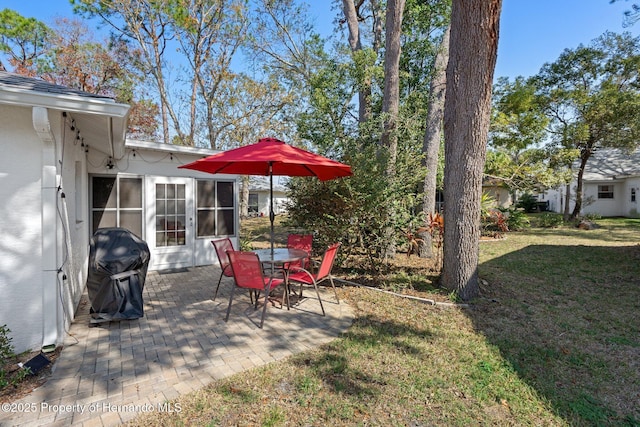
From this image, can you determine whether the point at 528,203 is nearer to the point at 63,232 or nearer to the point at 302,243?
the point at 302,243

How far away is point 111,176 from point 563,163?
19.4 m

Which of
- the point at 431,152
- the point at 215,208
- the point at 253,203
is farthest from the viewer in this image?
the point at 253,203

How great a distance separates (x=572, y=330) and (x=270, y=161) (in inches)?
177

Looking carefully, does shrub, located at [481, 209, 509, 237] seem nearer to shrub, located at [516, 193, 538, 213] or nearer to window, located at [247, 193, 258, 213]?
shrub, located at [516, 193, 538, 213]

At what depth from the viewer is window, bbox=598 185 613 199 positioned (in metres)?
21.3

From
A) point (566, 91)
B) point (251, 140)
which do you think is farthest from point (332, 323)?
point (566, 91)

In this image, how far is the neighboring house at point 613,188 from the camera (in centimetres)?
1994

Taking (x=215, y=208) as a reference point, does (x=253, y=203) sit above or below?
above

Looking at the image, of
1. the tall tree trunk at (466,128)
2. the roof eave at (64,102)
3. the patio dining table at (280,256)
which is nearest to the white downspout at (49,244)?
the roof eave at (64,102)

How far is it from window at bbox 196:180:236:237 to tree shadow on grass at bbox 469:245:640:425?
5907mm

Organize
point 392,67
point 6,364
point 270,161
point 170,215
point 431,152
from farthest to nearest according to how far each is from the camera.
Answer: point 431,152 < point 392,67 < point 170,215 < point 270,161 < point 6,364

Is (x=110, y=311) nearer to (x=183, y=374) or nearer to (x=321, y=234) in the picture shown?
(x=183, y=374)

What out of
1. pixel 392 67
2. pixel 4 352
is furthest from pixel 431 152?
pixel 4 352

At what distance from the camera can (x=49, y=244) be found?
342 cm
